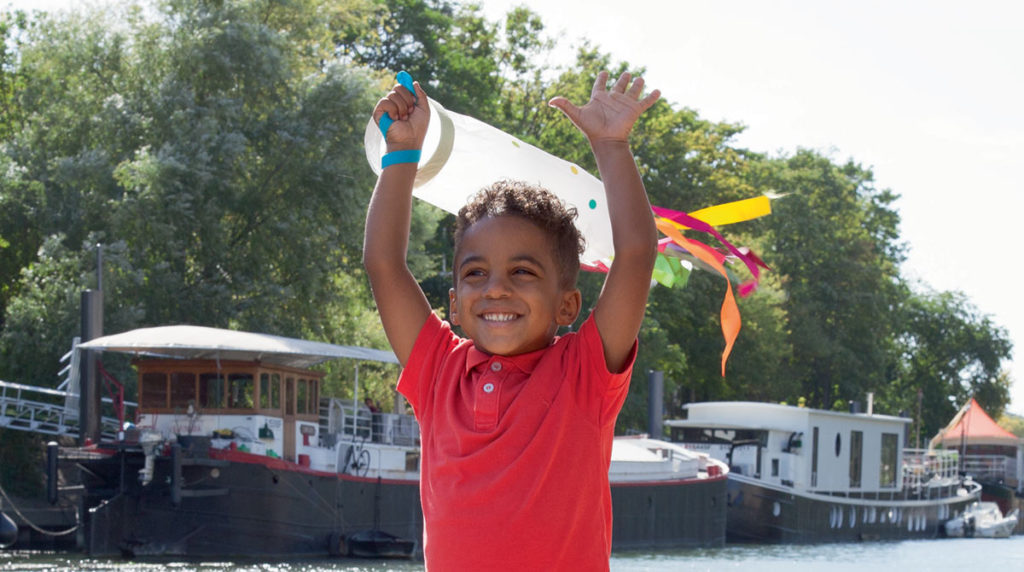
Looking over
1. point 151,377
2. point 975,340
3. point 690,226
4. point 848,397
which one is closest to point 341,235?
point 151,377

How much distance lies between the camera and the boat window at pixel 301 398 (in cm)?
2250

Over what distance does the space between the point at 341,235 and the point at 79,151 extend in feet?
18.4

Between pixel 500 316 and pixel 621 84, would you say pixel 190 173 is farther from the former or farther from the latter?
pixel 500 316

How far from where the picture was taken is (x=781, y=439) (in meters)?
34.8

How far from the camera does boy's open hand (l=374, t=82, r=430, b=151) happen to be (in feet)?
10.6

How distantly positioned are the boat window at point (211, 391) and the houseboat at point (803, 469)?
551 inches

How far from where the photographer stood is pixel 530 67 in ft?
138

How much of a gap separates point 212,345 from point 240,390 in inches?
58.0

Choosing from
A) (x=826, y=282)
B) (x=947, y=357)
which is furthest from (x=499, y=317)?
(x=947, y=357)

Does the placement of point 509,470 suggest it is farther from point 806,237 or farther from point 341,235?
point 806,237

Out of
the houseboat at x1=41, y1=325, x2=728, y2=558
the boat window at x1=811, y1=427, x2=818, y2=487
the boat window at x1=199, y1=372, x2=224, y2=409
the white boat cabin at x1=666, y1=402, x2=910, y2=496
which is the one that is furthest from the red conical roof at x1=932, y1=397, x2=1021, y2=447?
the boat window at x1=199, y1=372, x2=224, y2=409

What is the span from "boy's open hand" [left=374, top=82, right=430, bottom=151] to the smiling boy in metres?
0.22

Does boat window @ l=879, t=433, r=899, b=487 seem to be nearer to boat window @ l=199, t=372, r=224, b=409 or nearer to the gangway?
the gangway

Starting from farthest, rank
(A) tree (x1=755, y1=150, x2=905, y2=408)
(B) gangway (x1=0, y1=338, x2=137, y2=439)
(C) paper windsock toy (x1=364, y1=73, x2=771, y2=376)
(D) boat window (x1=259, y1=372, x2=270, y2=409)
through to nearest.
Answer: (A) tree (x1=755, y1=150, x2=905, y2=408)
(B) gangway (x1=0, y1=338, x2=137, y2=439)
(D) boat window (x1=259, y1=372, x2=270, y2=409)
(C) paper windsock toy (x1=364, y1=73, x2=771, y2=376)
